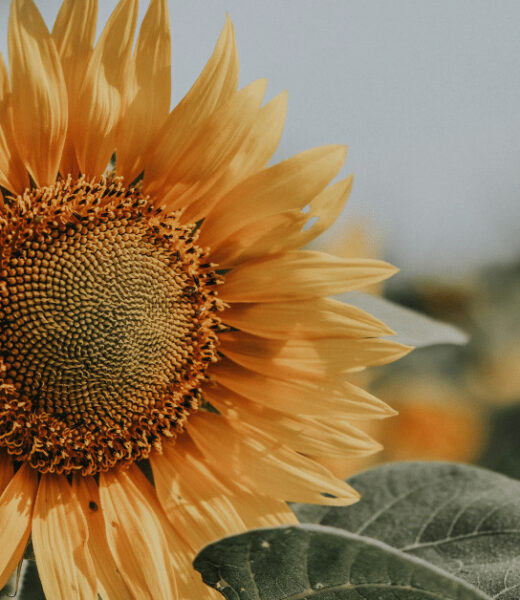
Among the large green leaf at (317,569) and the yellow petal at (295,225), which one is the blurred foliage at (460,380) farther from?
the large green leaf at (317,569)

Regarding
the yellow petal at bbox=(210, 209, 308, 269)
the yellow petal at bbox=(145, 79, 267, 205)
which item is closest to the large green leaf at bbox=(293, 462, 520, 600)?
the yellow petal at bbox=(210, 209, 308, 269)

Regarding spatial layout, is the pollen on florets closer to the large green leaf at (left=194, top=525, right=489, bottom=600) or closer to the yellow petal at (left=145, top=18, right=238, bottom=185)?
the yellow petal at (left=145, top=18, right=238, bottom=185)

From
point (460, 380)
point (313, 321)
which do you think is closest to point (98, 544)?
point (313, 321)

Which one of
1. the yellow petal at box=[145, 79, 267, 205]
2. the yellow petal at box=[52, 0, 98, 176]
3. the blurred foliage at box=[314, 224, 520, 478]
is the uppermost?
the yellow petal at box=[52, 0, 98, 176]

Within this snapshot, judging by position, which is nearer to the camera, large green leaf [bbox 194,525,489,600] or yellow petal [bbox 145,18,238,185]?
large green leaf [bbox 194,525,489,600]

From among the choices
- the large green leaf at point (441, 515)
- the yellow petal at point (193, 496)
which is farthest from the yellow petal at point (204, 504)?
the large green leaf at point (441, 515)
